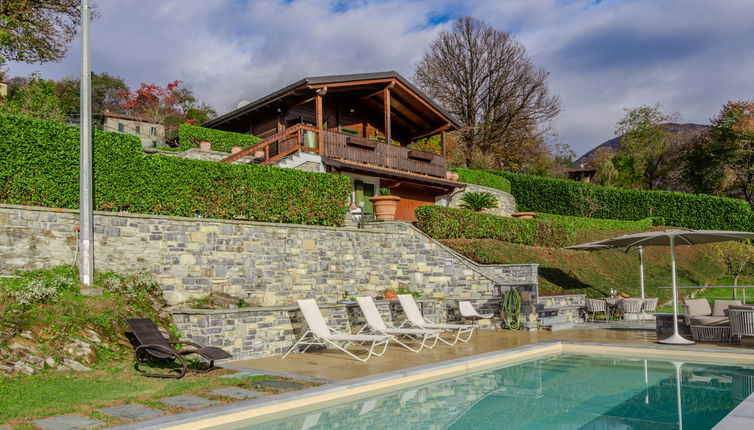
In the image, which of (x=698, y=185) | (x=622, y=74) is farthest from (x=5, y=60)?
(x=698, y=185)

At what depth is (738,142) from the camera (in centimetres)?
3662

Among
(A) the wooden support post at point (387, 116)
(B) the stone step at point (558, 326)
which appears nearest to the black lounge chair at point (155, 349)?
(B) the stone step at point (558, 326)

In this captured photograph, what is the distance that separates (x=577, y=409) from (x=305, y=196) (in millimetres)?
8912

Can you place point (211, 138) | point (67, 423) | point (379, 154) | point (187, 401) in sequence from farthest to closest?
1. point (211, 138)
2. point (379, 154)
3. point (187, 401)
4. point (67, 423)

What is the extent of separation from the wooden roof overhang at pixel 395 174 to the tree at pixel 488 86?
47.3ft

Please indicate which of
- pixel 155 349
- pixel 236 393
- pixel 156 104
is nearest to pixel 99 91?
pixel 156 104

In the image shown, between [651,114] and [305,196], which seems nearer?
[305,196]

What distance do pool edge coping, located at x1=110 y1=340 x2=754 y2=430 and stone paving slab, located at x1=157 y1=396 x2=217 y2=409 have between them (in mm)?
290

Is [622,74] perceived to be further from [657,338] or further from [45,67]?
[45,67]

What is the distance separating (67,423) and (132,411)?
638 mm

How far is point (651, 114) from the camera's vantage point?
45.7 metres

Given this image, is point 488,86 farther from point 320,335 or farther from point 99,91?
point 320,335

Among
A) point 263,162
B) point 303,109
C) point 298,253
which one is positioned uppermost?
point 303,109

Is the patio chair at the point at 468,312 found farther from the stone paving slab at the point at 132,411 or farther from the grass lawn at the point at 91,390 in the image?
the stone paving slab at the point at 132,411
